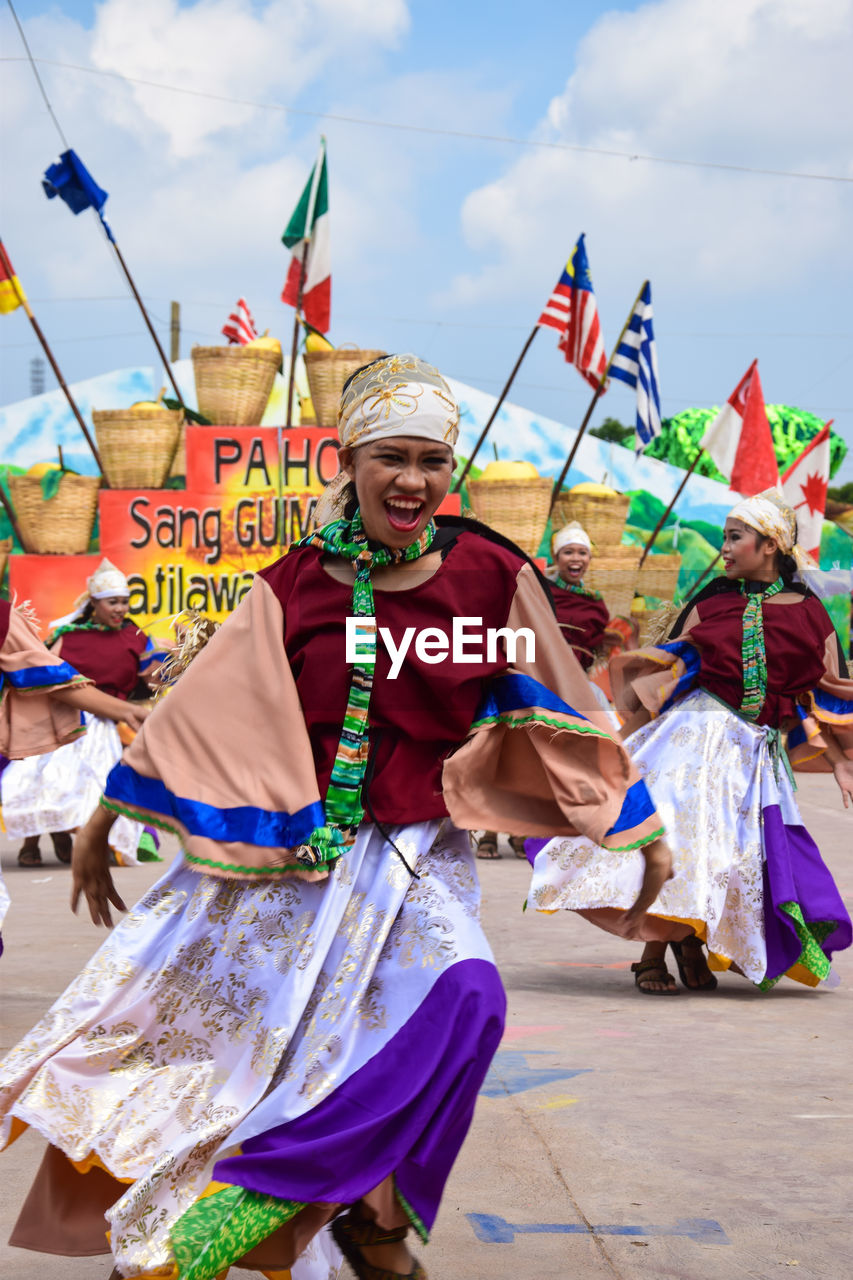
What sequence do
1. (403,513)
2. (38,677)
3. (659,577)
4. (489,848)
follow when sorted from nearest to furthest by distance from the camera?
(403,513), (38,677), (489,848), (659,577)

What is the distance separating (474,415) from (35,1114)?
84.4 ft

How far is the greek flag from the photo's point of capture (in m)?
19.0

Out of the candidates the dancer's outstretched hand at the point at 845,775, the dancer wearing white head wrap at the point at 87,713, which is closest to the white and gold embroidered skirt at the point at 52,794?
the dancer wearing white head wrap at the point at 87,713

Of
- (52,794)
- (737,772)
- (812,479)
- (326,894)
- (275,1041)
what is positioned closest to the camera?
(275,1041)

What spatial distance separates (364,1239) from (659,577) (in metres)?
18.5

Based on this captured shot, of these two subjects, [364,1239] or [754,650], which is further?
[754,650]

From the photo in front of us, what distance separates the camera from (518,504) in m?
19.6

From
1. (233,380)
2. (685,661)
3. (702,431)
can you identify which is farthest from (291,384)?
(702,431)

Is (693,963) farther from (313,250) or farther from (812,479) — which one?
(313,250)

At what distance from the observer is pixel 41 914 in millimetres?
9078

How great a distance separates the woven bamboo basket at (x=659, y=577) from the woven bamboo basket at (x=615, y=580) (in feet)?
3.58

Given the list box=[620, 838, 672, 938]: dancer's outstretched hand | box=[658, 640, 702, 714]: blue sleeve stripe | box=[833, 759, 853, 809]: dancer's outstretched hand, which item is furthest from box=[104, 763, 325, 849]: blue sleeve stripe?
box=[833, 759, 853, 809]: dancer's outstretched hand

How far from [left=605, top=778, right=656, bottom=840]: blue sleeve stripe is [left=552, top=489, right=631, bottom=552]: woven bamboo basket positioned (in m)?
17.3

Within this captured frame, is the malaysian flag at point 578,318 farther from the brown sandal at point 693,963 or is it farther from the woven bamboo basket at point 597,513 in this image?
the brown sandal at point 693,963
